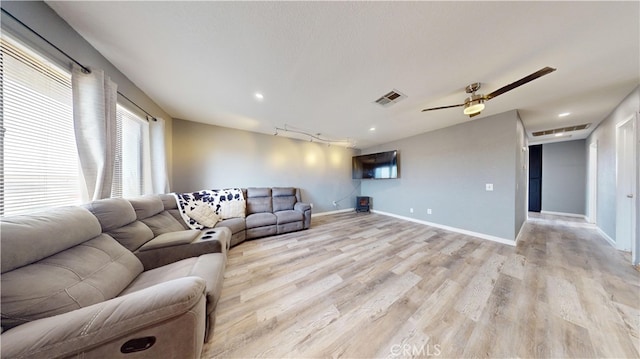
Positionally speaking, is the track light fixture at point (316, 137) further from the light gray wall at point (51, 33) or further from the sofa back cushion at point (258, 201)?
the light gray wall at point (51, 33)

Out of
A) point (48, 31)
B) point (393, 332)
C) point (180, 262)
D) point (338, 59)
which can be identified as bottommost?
point (393, 332)

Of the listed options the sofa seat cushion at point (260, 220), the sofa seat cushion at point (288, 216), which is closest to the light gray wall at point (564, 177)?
the sofa seat cushion at point (288, 216)

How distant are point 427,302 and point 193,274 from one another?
2075mm

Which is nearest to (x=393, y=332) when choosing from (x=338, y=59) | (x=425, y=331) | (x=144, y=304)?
(x=425, y=331)

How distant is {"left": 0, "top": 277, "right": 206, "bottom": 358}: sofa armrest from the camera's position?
65 cm

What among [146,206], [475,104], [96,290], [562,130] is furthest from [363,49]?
[562,130]

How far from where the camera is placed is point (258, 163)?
415 cm

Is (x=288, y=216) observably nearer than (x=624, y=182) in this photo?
No

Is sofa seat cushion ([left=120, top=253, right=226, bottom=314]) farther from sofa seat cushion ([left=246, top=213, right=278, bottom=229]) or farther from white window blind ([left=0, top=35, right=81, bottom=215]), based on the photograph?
sofa seat cushion ([left=246, top=213, right=278, bottom=229])

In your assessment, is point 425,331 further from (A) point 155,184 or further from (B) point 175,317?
(A) point 155,184

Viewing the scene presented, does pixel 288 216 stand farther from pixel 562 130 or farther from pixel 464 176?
pixel 562 130

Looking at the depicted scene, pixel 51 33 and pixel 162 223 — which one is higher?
pixel 51 33

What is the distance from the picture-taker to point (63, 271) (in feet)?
3.18

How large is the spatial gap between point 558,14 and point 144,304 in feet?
10.4
